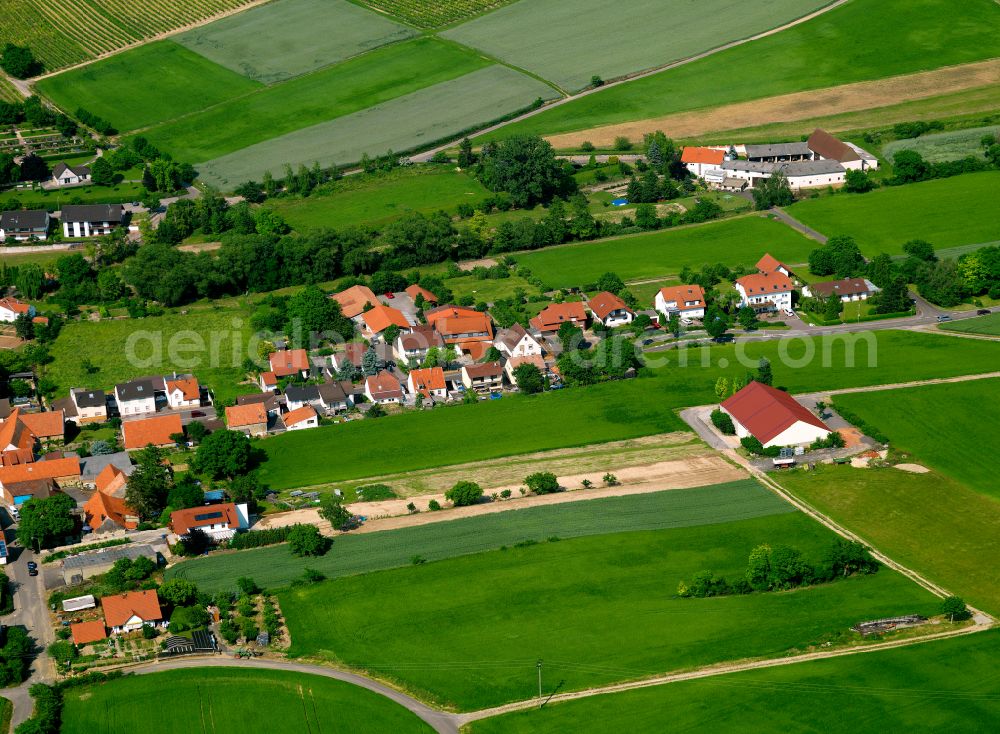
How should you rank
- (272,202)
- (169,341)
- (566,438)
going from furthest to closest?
(272,202), (169,341), (566,438)

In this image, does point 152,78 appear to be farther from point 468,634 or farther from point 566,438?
Result: point 468,634

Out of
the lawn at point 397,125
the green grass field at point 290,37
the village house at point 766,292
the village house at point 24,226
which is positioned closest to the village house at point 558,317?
the village house at point 766,292

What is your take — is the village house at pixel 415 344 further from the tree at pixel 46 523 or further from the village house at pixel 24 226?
the village house at pixel 24 226

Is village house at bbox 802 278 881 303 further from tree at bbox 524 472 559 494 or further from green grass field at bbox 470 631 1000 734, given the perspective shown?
green grass field at bbox 470 631 1000 734

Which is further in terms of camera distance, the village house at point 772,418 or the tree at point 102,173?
the tree at point 102,173

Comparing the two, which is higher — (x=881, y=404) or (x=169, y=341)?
(x=169, y=341)

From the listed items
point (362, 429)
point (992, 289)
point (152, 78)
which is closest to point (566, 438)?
point (362, 429)
